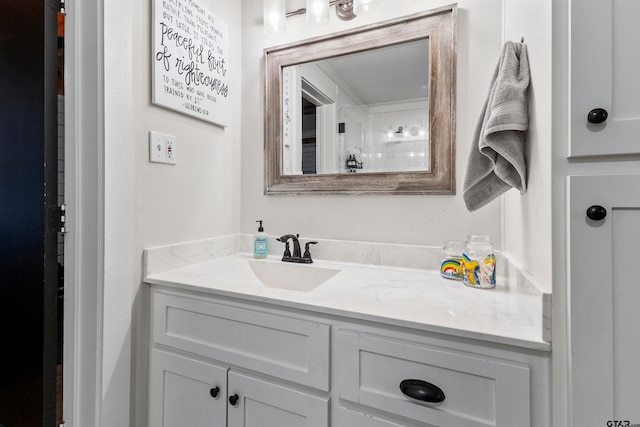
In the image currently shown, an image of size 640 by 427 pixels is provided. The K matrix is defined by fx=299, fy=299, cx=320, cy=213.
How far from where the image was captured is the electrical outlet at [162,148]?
3.73 ft

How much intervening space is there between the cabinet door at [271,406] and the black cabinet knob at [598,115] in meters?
0.87

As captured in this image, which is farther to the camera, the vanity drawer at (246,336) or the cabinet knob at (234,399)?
the cabinet knob at (234,399)

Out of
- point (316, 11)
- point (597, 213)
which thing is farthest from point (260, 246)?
point (597, 213)

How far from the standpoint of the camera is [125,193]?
41.2 inches

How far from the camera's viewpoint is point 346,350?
2.57 feet

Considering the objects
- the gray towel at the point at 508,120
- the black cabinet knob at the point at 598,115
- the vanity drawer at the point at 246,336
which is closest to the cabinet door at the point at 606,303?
the black cabinet knob at the point at 598,115

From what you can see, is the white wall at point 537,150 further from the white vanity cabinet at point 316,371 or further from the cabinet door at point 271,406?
the cabinet door at point 271,406

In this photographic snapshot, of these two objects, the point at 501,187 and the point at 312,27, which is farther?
the point at 312,27

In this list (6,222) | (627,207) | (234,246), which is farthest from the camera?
(234,246)

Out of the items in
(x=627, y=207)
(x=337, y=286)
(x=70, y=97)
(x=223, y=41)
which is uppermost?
(x=223, y=41)

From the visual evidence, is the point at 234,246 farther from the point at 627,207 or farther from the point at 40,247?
the point at 627,207

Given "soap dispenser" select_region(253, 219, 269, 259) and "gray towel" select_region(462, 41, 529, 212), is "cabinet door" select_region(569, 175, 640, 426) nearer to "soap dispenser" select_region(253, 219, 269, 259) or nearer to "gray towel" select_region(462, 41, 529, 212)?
"gray towel" select_region(462, 41, 529, 212)

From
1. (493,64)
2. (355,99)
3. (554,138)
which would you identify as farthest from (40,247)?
(493,64)

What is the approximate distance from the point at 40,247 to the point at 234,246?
748 millimetres
